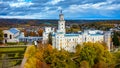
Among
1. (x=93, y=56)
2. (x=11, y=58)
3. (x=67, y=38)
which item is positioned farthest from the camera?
(x=67, y=38)

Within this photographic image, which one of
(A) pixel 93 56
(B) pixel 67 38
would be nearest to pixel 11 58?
(A) pixel 93 56

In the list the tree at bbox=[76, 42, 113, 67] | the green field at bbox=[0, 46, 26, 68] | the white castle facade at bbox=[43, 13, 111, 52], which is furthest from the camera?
the white castle facade at bbox=[43, 13, 111, 52]

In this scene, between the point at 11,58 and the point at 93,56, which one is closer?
the point at 93,56

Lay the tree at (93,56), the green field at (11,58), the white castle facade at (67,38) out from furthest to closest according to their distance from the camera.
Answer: the white castle facade at (67,38) → the green field at (11,58) → the tree at (93,56)

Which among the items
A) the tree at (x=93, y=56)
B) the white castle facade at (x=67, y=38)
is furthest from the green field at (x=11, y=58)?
the tree at (x=93, y=56)

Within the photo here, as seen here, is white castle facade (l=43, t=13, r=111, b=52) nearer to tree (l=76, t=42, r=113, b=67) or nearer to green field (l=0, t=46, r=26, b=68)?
green field (l=0, t=46, r=26, b=68)

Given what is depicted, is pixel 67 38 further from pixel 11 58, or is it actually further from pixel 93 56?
pixel 93 56

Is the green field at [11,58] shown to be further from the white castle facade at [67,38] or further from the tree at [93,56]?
the tree at [93,56]

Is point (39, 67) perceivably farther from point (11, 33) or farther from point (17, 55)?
point (11, 33)

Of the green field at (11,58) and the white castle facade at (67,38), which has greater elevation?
the white castle facade at (67,38)

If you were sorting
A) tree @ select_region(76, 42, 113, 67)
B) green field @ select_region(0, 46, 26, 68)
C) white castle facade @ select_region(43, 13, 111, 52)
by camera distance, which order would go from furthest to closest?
white castle facade @ select_region(43, 13, 111, 52) < green field @ select_region(0, 46, 26, 68) < tree @ select_region(76, 42, 113, 67)

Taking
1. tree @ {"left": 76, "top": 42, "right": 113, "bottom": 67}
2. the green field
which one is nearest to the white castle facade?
the green field
